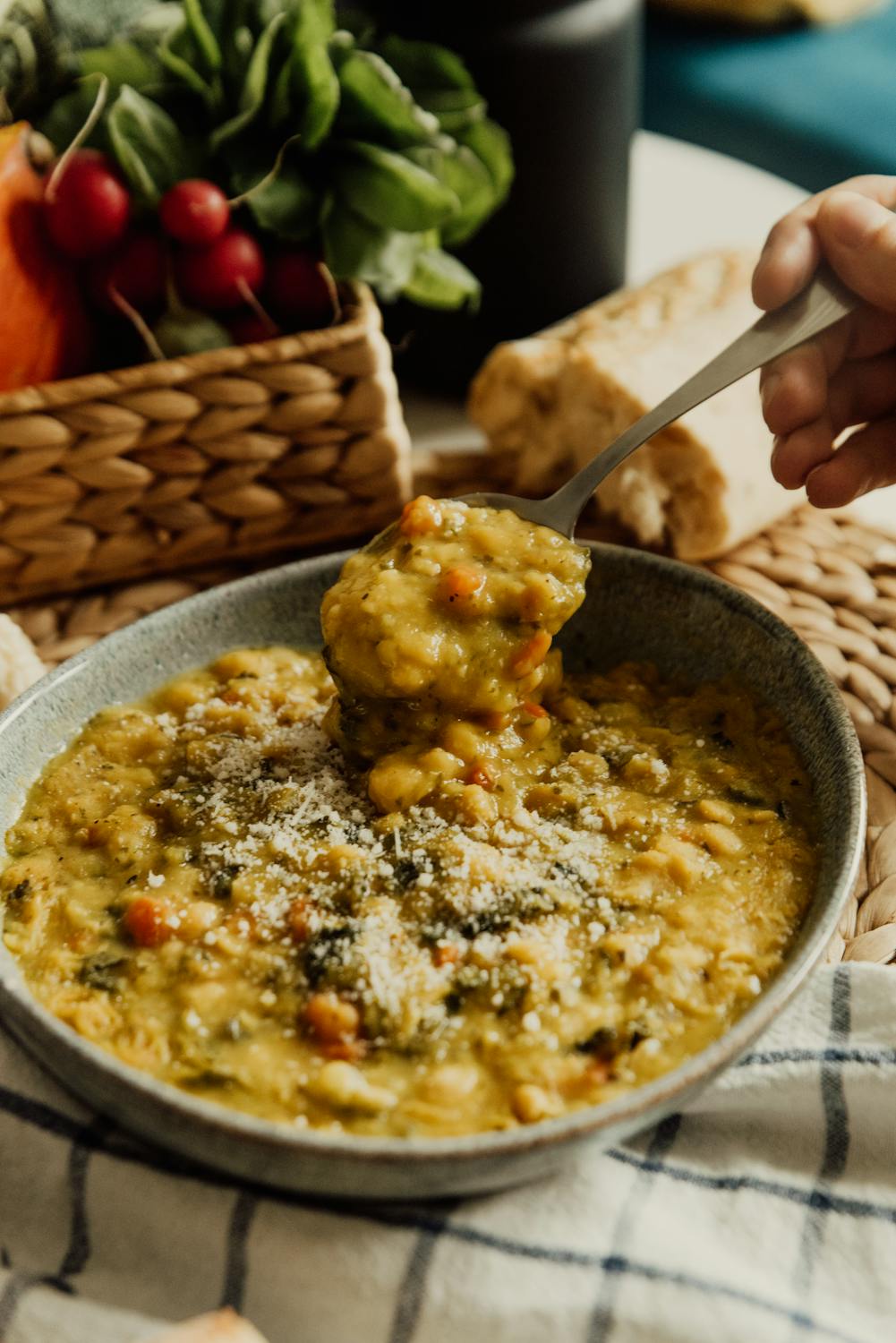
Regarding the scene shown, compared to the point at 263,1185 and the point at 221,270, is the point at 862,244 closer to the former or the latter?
the point at 221,270

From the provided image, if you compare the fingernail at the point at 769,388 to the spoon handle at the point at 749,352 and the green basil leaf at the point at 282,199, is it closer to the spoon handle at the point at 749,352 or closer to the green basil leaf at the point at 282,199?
the spoon handle at the point at 749,352

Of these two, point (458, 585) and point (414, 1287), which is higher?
point (458, 585)

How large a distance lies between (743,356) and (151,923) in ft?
3.87

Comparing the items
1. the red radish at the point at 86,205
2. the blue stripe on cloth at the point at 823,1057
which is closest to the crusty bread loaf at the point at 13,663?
the red radish at the point at 86,205

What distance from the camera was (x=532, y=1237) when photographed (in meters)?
1.54

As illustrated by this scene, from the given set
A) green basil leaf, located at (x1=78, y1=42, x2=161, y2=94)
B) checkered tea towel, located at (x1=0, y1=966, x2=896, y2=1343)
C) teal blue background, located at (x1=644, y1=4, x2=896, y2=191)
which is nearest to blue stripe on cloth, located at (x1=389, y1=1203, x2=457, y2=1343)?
checkered tea towel, located at (x1=0, y1=966, x2=896, y2=1343)

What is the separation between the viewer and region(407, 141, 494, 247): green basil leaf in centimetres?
283

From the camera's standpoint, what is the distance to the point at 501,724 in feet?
6.64

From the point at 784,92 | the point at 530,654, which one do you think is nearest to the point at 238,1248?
the point at 530,654

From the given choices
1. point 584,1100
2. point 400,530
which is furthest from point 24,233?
point 584,1100

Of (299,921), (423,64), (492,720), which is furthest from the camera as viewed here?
(423,64)

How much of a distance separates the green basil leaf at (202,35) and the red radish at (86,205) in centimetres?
27

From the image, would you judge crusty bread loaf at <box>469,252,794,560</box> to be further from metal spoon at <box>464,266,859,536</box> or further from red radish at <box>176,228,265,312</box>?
red radish at <box>176,228,265,312</box>

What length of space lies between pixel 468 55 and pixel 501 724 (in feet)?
5.40
